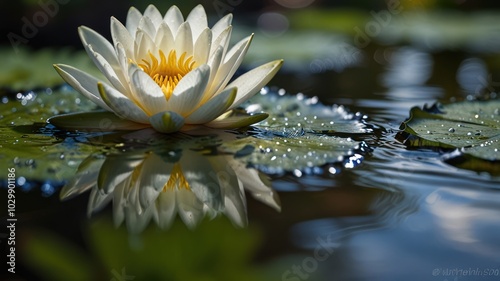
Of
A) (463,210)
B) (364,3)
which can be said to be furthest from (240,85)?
(364,3)

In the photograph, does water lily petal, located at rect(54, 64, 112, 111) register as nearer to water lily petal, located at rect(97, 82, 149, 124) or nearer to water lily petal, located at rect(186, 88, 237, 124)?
water lily petal, located at rect(97, 82, 149, 124)

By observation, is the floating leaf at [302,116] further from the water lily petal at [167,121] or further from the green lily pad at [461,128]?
the water lily petal at [167,121]

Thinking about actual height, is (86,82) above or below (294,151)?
above

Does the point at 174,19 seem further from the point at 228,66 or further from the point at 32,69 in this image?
the point at 32,69

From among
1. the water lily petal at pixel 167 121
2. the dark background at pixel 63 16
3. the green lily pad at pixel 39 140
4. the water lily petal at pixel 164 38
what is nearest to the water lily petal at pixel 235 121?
the water lily petal at pixel 167 121

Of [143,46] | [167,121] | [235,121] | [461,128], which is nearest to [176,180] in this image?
[167,121]
